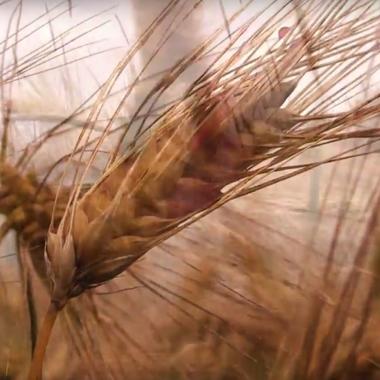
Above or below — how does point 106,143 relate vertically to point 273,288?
above

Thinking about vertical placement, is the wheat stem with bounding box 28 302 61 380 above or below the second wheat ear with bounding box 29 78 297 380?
below

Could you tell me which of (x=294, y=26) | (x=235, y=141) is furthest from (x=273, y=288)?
(x=294, y=26)

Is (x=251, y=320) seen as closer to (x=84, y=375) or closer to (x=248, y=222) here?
(x=248, y=222)

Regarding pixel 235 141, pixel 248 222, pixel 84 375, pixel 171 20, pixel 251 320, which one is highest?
pixel 171 20

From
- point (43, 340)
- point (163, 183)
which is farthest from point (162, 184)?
point (43, 340)

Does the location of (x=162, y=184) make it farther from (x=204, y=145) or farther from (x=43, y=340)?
(x=43, y=340)

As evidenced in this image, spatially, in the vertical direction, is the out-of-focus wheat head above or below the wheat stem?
above
